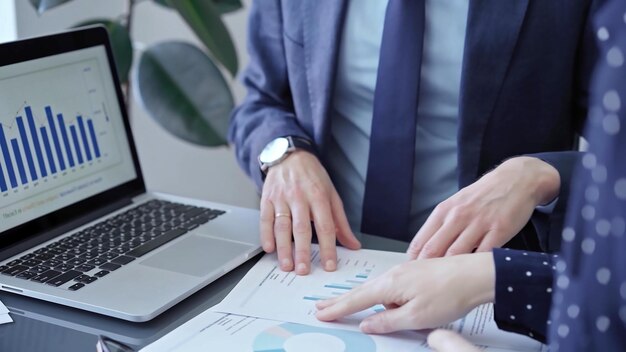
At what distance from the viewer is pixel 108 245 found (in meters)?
1.04

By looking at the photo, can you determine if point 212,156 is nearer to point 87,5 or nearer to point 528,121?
point 87,5

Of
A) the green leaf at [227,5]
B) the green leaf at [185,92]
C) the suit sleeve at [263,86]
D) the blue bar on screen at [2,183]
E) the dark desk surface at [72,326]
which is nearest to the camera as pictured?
the dark desk surface at [72,326]

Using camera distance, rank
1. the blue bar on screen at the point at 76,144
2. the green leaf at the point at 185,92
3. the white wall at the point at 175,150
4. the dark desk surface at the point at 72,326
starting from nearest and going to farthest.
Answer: the dark desk surface at the point at 72,326 → the blue bar on screen at the point at 76,144 → the green leaf at the point at 185,92 → the white wall at the point at 175,150

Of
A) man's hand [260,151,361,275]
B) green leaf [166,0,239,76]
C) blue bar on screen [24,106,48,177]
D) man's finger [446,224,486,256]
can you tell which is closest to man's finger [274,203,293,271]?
man's hand [260,151,361,275]

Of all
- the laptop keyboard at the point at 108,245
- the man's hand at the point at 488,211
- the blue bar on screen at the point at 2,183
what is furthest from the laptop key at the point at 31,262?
the man's hand at the point at 488,211

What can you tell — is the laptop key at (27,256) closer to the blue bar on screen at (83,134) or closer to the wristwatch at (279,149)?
the blue bar on screen at (83,134)

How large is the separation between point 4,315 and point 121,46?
97cm

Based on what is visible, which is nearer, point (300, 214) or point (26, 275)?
point (26, 275)

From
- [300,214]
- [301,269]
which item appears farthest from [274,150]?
[301,269]

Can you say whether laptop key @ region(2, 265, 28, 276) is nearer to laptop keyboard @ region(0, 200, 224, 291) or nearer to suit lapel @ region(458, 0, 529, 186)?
laptop keyboard @ region(0, 200, 224, 291)

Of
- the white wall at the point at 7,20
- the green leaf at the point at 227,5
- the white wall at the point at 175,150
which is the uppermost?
the white wall at the point at 7,20

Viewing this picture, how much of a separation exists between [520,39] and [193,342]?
620mm

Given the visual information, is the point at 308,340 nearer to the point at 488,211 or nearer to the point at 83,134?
the point at 488,211

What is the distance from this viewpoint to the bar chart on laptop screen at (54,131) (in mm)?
1059
